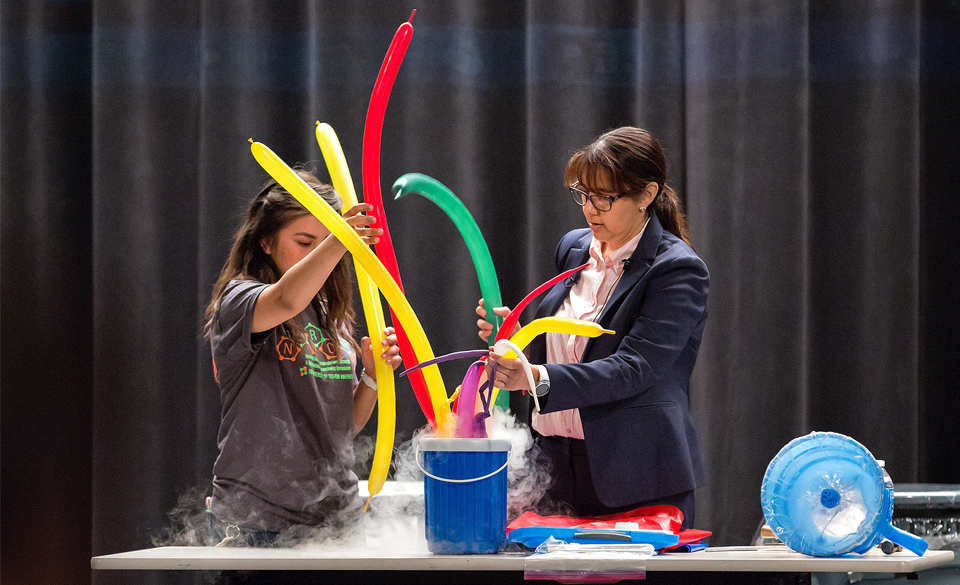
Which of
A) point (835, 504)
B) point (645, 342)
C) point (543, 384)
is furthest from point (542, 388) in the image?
point (835, 504)

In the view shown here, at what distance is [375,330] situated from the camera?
1577 millimetres

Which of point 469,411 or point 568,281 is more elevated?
point 568,281

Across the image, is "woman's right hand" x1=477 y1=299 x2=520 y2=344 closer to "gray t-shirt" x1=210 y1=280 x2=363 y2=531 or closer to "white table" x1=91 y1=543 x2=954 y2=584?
"gray t-shirt" x1=210 y1=280 x2=363 y2=531

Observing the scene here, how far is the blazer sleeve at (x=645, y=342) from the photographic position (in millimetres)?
1456

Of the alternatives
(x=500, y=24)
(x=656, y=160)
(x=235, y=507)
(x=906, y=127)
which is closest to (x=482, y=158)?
(x=500, y=24)

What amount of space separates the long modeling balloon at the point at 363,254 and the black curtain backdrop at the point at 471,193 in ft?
4.08

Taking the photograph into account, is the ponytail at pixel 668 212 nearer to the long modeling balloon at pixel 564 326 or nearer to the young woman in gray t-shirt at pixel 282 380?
the long modeling balloon at pixel 564 326

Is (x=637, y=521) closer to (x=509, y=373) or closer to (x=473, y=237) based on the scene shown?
(x=509, y=373)

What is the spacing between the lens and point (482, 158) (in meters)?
2.73

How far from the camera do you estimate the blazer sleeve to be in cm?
146

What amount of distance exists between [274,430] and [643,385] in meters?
0.67

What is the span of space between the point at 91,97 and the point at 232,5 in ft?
1.90

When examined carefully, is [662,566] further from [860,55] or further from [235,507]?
[860,55]

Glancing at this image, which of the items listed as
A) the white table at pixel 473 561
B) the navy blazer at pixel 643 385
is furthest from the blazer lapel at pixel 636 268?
the white table at pixel 473 561
